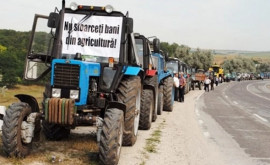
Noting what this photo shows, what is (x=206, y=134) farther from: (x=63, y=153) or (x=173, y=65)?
(x=173, y=65)

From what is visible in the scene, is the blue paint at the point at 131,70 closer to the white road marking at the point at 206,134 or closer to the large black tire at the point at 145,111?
the large black tire at the point at 145,111

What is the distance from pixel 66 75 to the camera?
7.09 metres

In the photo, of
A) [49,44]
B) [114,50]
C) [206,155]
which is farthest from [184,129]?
[49,44]

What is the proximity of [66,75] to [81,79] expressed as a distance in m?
0.29

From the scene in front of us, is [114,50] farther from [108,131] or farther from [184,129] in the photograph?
[184,129]

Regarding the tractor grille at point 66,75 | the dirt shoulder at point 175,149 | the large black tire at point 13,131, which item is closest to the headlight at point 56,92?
the tractor grille at point 66,75

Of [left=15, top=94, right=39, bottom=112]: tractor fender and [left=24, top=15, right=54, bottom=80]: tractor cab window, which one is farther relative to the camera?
[left=24, top=15, right=54, bottom=80]: tractor cab window

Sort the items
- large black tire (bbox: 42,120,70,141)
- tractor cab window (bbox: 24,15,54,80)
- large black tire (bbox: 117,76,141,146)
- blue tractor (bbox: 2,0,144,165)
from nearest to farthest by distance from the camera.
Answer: blue tractor (bbox: 2,0,144,165) → large black tire (bbox: 117,76,141,146) → tractor cab window (bbox: 24,15,54,80) → large black tire (bbox: 42,120,70,141)

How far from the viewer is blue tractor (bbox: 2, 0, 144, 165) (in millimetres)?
6400

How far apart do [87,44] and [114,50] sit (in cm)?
57

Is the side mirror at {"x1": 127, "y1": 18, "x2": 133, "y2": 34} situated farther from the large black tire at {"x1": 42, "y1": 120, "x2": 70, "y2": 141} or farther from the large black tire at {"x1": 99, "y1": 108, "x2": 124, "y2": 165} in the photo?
the large black tire at {"x1": 42, "y1": 120, "x2": 70, "y2": 141}

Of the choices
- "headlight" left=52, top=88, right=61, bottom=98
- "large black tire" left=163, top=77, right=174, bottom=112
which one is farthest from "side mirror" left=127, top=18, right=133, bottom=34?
"large black tire" left=163, top=77, right=174, bottom=112

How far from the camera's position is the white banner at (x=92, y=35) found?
786 cm

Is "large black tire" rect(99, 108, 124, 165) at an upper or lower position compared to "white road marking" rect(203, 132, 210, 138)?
upper
